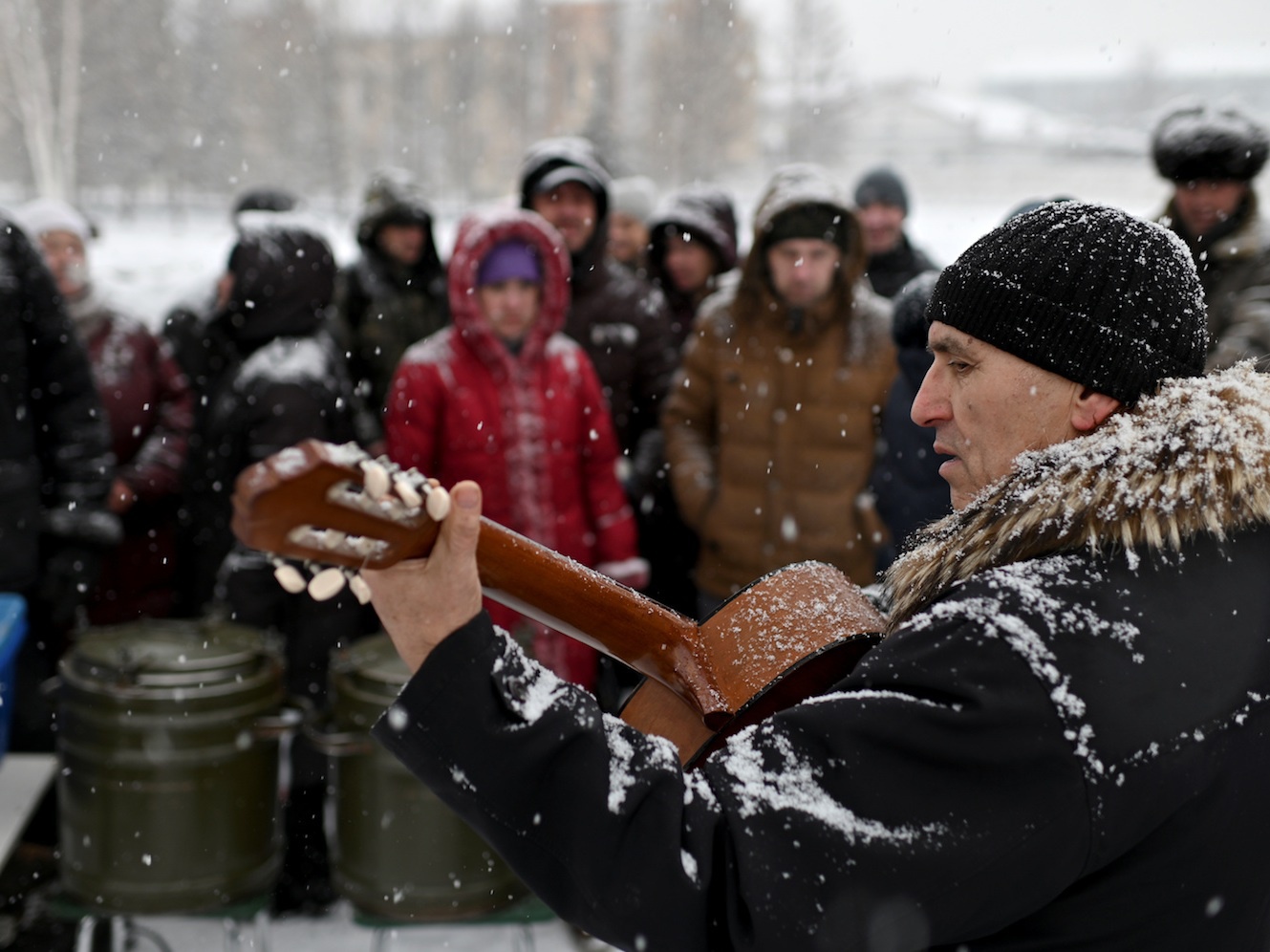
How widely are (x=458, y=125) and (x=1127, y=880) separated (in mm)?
20756

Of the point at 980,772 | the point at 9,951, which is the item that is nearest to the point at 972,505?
the point at 980,772

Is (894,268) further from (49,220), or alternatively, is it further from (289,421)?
(49,220)

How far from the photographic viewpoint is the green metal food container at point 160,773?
124 inches

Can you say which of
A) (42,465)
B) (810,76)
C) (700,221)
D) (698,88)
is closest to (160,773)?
(42,465)

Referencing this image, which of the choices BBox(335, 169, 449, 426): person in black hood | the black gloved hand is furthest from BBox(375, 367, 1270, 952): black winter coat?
BBox(335, 169, 449, 426): person in black hood

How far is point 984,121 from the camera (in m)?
25.8

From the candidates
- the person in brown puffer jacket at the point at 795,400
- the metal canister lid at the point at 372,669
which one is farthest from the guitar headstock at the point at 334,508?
the person in brown puffer jacket at the point at 795,400

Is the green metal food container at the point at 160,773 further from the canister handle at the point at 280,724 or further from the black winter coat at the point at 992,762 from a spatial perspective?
the black winter coat at the point at 992,762

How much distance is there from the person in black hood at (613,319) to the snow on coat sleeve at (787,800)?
3525 millimetres

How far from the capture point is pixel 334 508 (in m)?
1.10

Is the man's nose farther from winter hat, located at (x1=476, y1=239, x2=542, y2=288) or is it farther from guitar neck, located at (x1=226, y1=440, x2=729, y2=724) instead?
winter hat, located at (x1=476, y1=239, x2=542, y2=288)

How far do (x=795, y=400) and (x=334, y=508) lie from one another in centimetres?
312

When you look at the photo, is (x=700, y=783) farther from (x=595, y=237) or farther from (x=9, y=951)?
(x=595, y=237)

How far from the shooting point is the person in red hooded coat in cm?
370
